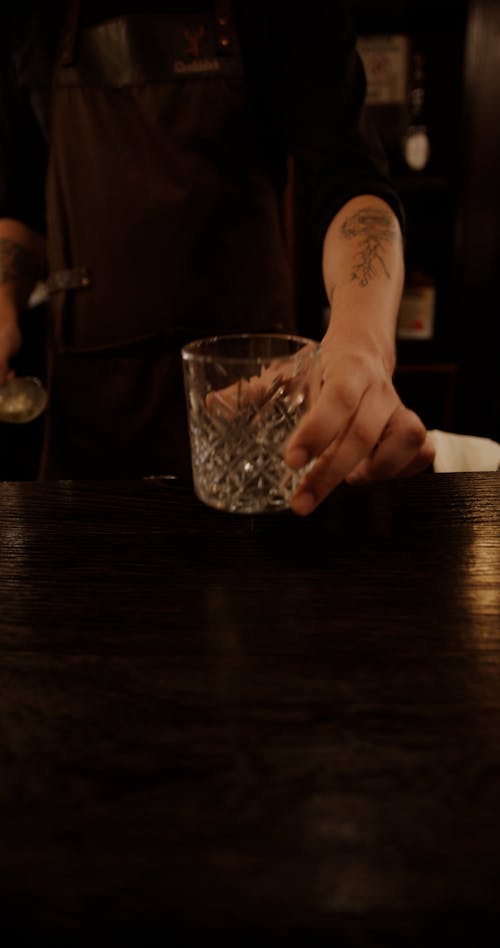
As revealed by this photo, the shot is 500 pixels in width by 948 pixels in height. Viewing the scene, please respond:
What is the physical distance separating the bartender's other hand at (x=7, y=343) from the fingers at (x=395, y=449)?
792 millimetres

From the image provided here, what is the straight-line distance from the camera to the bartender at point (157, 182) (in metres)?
1.26

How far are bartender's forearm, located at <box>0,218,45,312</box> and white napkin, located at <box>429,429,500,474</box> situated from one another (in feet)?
3.08

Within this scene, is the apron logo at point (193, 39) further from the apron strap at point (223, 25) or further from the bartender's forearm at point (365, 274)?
the bartender's forearm at point (365, 274)

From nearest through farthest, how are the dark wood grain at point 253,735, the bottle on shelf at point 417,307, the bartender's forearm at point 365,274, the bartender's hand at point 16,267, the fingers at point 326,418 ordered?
the dark wood grain at point 253,735 → the fingers at point 326,418 → the bartender's forearm at point 365,274 → the bartender's hand at point 16,267 → the bottle on shelf at point 417,307

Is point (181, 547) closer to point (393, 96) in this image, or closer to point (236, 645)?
point (236, 645)

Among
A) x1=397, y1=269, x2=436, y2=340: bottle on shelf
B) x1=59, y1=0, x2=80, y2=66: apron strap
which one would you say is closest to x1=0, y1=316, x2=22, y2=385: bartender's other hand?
x1=59, y1=0, x2=80, y2=66: apron strap

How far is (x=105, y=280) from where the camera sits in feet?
4.84

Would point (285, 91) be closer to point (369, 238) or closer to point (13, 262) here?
point (369, 238)

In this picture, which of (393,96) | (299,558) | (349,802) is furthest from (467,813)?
(393,96)

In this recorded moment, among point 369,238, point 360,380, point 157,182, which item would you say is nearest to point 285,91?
point 157,182

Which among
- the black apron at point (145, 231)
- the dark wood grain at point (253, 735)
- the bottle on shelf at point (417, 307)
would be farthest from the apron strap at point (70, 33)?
the bottle on shelf at point (417, 307)

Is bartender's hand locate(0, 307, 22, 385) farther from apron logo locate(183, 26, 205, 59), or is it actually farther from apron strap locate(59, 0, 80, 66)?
apron logo locate(183, 26, 205, 59)

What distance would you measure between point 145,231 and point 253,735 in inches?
47.1

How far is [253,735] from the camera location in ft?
1.37
